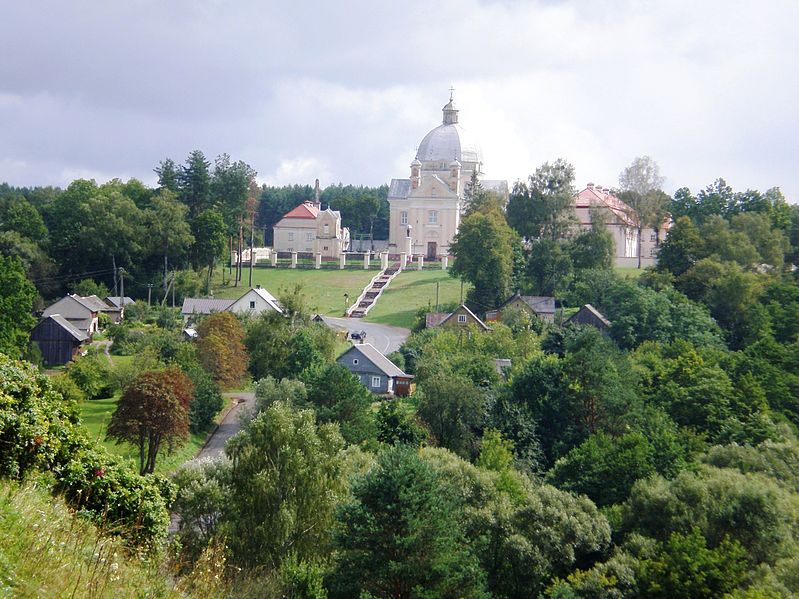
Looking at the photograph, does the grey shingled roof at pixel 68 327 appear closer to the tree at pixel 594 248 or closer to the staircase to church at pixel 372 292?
the staircase to church at pixel 372 292

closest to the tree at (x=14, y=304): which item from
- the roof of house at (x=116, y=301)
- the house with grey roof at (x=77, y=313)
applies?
the house with grey roof at (x=77, y=313)

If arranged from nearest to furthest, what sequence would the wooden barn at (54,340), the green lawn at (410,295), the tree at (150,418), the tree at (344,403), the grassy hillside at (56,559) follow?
the grassy hillside at (56,559) → the tree at (150,418) → the tree at (344,403) → the wooden barn at (54,340) → the green lawn at (410,295)

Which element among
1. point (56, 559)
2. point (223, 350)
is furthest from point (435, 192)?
point (56, 559)

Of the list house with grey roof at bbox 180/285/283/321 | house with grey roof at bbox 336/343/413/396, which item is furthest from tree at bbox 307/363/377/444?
house with grey roof at bbox 180/285/283/321

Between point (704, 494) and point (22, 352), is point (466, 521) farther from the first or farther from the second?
point (22, 352)

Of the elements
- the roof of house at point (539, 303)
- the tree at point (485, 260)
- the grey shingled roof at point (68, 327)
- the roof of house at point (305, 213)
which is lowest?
the grey shingled roof at point (68, 327)

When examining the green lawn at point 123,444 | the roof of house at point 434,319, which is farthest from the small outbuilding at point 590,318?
the green lawn at point 123,444

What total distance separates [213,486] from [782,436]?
62.2 ft

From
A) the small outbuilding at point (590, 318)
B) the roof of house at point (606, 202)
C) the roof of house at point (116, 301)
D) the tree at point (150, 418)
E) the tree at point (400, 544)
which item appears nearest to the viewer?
the tree at point (400, 544)

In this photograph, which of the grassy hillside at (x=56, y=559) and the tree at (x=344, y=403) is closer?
the grassy hillside at (x=56, y=559)

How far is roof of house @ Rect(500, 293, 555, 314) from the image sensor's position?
5381cm

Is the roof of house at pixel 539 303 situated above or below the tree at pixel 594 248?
below

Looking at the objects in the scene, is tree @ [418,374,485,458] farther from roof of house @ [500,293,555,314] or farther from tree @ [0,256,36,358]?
roof of house @ [500,293,555,314]

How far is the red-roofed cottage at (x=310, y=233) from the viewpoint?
261ft
